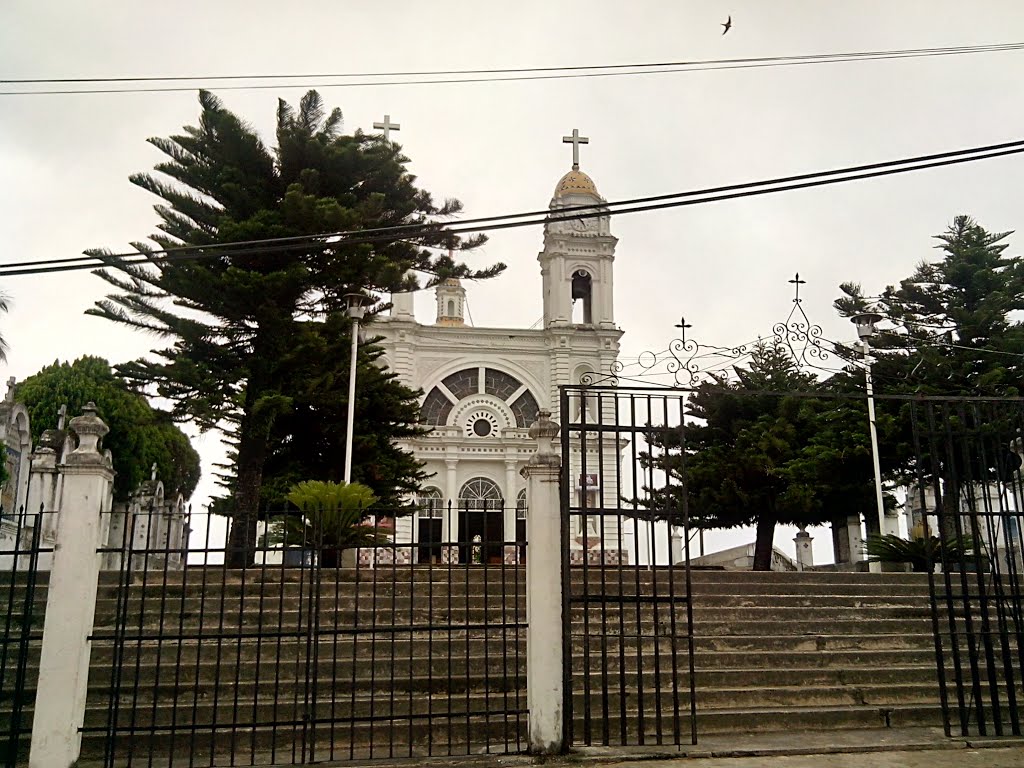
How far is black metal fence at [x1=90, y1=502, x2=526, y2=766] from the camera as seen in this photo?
571cm

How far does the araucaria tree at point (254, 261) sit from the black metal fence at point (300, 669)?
192 inches

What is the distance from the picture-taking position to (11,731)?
5.36 m

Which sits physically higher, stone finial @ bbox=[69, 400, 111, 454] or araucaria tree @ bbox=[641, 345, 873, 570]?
araucaria tree @ bbox=[641, 345, 873, 570]

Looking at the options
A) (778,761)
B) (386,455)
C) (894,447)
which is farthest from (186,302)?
(894,447)

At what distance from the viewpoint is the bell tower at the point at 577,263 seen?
106 ft

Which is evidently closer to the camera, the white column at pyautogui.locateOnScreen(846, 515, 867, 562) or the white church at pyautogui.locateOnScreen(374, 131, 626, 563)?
the white column at pyautogui.locateOnScreen(846, 515, 867, 562)

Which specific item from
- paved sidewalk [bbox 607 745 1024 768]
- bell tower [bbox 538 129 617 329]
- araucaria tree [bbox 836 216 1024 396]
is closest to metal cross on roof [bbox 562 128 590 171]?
bell tower [bbox 538 129 617 329]

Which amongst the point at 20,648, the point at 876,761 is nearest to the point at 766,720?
the point at 876,761

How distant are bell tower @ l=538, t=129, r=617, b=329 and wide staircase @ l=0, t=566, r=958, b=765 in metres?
23.8

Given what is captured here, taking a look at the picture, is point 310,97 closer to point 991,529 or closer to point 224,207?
point 224,207

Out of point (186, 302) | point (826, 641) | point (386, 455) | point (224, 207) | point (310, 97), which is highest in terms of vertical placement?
point (310, 97)

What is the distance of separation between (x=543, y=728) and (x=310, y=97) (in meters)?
10.8

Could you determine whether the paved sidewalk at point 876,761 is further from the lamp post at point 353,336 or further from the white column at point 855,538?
the white column at point 855,538

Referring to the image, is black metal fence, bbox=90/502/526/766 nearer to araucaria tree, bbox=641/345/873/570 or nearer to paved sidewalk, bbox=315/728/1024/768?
paved sidewalk, bbox=315/728/1024/768
